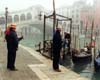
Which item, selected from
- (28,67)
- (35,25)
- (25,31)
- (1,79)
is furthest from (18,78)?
(25,31)

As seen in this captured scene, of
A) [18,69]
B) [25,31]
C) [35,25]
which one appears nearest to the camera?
[18,69]

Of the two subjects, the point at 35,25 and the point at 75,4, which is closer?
the point at 35,25

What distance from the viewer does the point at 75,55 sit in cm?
3069

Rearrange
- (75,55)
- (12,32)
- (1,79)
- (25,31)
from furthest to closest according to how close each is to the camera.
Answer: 1. (25,31)
2. (75,55)
3. (12,32)
4. (1,79)

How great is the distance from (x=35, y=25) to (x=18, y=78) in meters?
84.9

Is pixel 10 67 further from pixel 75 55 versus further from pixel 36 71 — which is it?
pixel 75 55

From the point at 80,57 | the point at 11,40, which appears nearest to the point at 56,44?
the point at 11,40

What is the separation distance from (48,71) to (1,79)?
241 centimetres

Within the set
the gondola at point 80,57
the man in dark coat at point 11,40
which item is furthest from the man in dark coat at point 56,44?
the gondola at point 80,57

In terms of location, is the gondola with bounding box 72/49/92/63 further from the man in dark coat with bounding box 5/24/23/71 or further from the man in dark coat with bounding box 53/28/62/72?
the man in dark coat with bounding box 5/24/23/71

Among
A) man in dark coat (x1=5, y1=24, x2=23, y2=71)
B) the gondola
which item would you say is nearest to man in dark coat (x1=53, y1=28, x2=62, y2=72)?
man in dark coat (x1=5, y1=24, x2=23, y2=71)

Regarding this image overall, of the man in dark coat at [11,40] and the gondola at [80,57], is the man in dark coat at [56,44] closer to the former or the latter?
the man in dark coat at [11,40]

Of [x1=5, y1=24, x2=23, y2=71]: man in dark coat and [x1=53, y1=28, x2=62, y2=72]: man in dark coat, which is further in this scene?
[x1=53, y1=28, x2=62, y2=72]: man in dark coat

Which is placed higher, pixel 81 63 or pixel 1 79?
pixel 1 79
